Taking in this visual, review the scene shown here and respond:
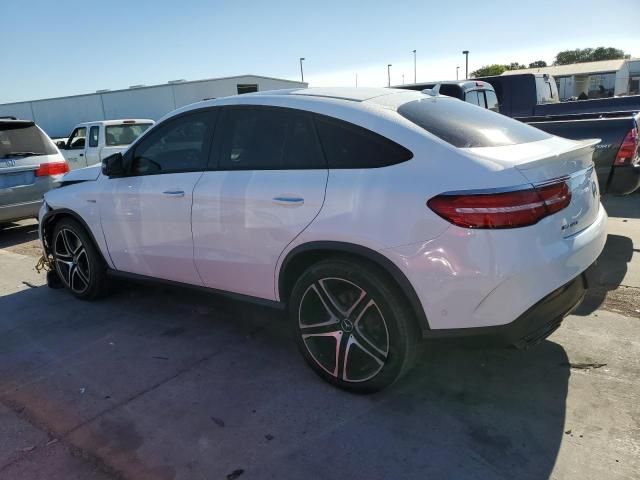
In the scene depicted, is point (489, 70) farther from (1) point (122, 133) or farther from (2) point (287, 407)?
(2) point (287, 407)

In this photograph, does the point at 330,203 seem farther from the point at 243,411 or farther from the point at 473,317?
the point at 243,411

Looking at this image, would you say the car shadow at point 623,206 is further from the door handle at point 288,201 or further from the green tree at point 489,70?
the green tree at point 489,70

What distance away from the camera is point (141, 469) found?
241 centimetres

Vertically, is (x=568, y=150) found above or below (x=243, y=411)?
above

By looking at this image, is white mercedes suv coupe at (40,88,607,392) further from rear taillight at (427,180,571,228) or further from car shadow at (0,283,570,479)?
car shadow at (0,283,570,479)

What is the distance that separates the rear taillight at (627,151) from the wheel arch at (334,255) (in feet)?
12.9

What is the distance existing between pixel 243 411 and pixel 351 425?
62cm

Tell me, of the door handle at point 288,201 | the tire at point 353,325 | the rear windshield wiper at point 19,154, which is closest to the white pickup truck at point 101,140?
the rear windshield wiper at point 19,154

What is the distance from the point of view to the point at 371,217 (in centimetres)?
256

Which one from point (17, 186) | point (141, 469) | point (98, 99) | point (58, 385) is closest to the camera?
point (141, 469)

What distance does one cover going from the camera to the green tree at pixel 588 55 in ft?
282

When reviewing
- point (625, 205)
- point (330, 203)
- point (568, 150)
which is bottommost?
point (625, 205)

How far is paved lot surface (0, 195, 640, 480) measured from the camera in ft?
7.83

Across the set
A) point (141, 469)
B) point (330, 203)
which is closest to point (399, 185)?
point (330, 203)
